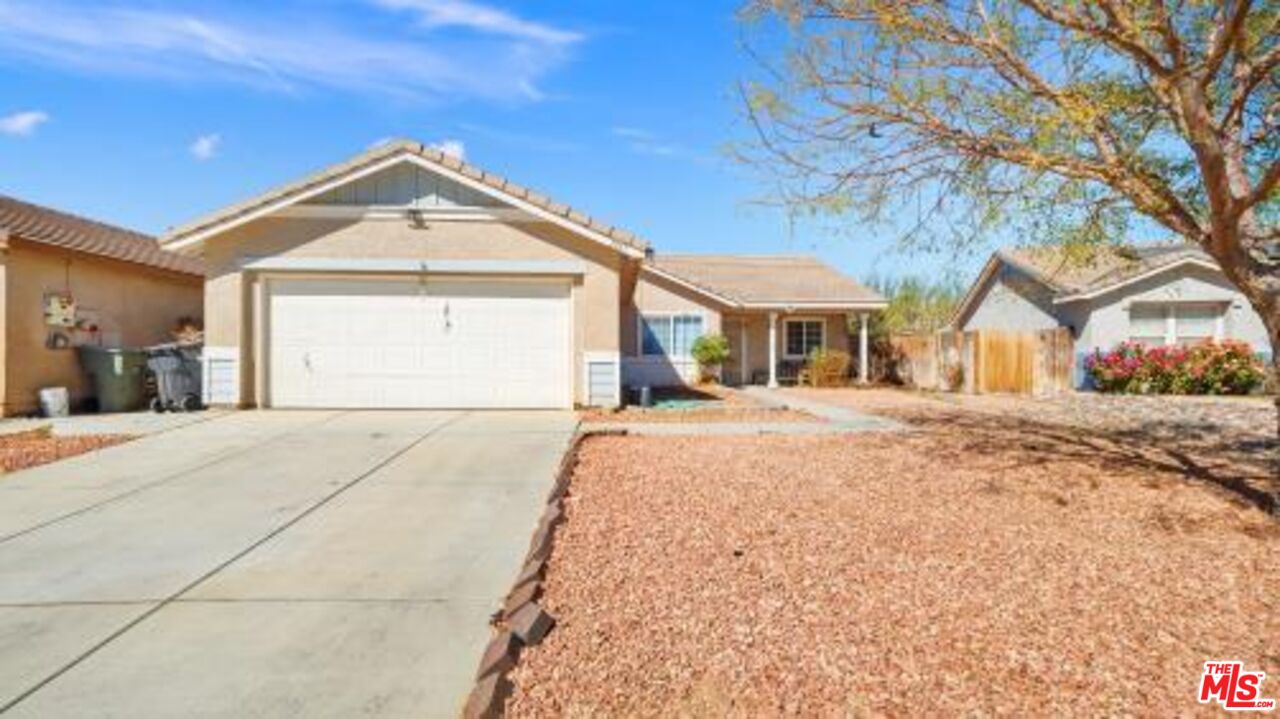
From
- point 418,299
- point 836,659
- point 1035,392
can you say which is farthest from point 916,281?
point 836,659

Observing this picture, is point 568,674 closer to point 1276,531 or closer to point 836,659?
point 836,659

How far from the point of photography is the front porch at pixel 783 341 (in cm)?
2434

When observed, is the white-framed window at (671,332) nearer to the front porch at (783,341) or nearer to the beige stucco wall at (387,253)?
the front porch at (783,341)

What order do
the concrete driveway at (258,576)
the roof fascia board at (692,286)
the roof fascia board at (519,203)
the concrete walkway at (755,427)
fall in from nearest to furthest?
1. the concrete driveway at (258,576)
2. the concrete walkway at (755,427)
3. the roof fascia board at (519,203)
4. the roof fascia board at (692,286)

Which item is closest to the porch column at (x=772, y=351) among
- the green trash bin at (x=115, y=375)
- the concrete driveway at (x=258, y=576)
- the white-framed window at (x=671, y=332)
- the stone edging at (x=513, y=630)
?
the white-framed window at (x=671, y=332)

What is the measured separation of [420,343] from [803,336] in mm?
15592

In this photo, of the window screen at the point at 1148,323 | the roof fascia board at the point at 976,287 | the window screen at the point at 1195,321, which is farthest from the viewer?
the roof fascia board at the point at 976,287

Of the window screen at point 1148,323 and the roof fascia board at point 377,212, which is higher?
the roof fascia board at point 377,212

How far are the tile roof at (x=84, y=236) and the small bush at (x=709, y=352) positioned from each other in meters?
13.3

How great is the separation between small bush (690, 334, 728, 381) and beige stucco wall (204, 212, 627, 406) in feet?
31.5

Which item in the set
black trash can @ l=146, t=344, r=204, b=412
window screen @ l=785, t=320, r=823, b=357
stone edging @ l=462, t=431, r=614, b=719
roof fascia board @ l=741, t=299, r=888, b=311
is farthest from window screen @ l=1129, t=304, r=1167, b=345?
black trash can @ l=146, t=344, r=204, b=412

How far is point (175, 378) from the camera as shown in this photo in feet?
42.9

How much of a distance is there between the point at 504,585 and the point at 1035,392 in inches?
834

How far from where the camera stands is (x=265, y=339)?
12.9 m
